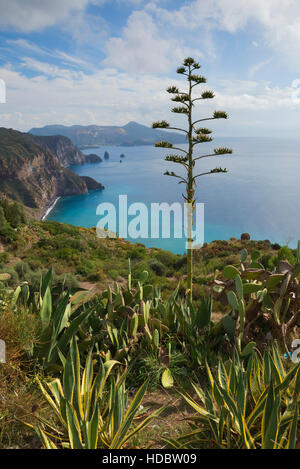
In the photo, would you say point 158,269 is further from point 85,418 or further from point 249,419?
point 85,418

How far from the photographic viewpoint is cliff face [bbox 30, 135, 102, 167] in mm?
160000

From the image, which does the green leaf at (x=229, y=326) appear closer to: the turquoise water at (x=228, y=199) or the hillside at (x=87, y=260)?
the hillside at (x=87, y=260)

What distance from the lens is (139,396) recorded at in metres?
2.07

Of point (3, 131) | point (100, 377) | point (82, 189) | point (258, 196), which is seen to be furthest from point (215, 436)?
point (3, 131)

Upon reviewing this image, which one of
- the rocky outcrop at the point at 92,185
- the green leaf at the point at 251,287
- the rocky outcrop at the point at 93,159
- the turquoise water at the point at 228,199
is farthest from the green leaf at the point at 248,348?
the rocky outcrop at the point at 93,159

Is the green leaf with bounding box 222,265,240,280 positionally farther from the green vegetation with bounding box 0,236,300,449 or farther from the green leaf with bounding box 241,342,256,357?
the green leaf with bounding box 241,342,256,357

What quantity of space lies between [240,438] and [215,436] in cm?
15

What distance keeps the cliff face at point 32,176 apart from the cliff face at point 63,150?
4293 cm

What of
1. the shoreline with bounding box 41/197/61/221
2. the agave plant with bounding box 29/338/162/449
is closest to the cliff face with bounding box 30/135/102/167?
the shoreline with bounding box 41/197/61/221

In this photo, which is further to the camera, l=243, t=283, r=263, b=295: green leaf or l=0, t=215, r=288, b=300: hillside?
l=0, t=215, r=288, b=300: hillside

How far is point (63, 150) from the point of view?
168 metres

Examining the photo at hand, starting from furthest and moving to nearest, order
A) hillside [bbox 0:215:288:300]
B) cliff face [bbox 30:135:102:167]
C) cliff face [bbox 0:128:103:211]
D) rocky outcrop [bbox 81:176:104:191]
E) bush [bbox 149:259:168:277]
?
cliff face [bbox 30:135:102:167]
rocky outcrop [bbox 81:176:104:191]
cliff face [bbox 0:128:103:211]
bush [bbox 149:259:168:277]
hillside [bbox 0:215:288:300]

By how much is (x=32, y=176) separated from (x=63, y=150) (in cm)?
7505

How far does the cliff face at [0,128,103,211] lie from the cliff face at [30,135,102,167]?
4293 cm
